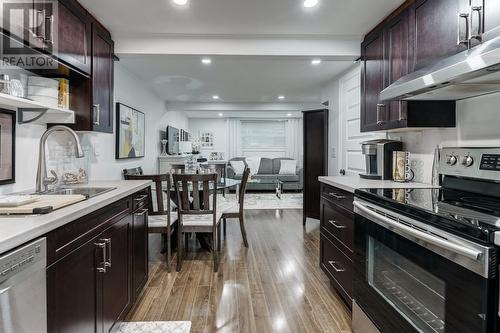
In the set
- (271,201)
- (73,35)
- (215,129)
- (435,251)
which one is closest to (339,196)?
Result: (435,251)

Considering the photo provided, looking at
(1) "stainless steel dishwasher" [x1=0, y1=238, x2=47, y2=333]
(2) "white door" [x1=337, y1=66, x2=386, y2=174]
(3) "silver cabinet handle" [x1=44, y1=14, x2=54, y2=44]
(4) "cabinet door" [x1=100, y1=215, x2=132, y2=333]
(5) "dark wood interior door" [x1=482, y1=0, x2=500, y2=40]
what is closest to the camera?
(1) "stainless steel dishwasher" [x1=0, y1=238, x2=47, y2=333]

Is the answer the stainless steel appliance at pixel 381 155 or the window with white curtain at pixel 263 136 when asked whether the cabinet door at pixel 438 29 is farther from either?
the window with white curtain at pixel 263 136

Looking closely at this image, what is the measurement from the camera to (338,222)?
227 centimetres

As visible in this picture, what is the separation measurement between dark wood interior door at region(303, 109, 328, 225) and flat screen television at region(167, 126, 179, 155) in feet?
10.6

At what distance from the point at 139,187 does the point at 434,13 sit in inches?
91.8

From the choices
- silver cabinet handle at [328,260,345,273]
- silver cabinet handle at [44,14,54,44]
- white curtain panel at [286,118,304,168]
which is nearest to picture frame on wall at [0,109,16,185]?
silver cabinet handle at [44,14,54,44]

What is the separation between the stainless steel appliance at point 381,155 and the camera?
8.27 feet

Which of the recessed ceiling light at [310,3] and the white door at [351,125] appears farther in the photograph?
the white door at [351,125]

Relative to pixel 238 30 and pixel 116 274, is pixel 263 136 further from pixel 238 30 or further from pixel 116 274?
pixel 116 274

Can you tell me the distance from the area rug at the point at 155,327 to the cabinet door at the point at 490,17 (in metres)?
2.40

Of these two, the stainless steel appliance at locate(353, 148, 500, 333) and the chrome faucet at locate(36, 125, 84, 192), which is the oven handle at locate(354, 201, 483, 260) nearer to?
the stainless steel appliance at locate(353, 148, 500, 333)

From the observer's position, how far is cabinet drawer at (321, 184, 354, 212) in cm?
206

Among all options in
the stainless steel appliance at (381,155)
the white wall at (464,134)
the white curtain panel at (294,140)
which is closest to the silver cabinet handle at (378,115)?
the stainless steel appliance at (381,155)

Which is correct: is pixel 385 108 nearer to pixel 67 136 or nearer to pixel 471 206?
pixel 471 206
